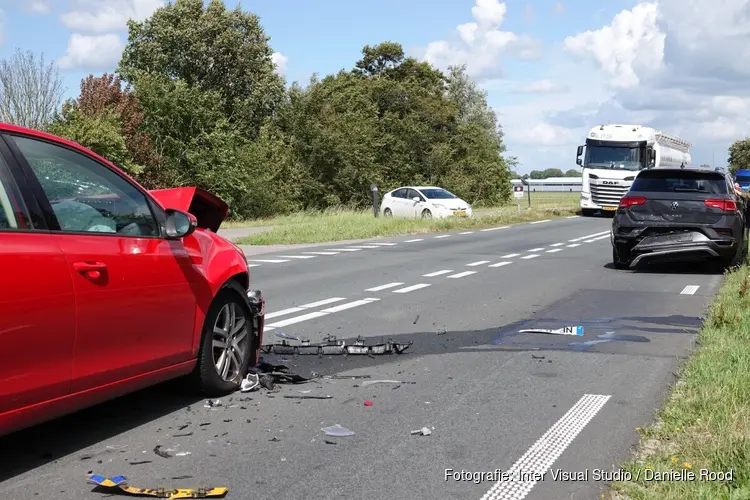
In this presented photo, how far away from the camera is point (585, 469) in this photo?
4508 mm

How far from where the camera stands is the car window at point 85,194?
15.0 feet

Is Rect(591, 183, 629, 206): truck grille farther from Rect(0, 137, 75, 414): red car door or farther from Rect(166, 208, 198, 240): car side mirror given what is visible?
Rect(0, 137, 75, 414): red car door

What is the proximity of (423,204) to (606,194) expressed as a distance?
8577 millimetres

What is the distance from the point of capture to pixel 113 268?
4.77 metres

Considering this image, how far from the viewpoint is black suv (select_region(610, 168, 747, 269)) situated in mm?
14188

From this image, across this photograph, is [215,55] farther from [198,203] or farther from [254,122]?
[198,203]

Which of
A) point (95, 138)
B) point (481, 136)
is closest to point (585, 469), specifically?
point (95, 138)

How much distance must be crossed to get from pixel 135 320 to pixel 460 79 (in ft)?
295

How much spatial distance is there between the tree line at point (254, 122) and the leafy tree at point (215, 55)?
78mm

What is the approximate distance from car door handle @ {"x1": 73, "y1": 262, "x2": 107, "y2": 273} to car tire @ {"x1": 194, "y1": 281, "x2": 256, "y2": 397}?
127cm

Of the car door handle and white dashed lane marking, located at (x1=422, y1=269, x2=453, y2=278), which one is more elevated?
the car door handle

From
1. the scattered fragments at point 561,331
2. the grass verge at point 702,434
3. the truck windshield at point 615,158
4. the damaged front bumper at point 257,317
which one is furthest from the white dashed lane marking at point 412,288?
the truck windshield at point 615,158

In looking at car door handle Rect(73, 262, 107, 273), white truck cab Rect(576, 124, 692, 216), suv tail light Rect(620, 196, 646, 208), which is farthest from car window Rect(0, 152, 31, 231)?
white truck cab Rect(576, 124, 692, 216)

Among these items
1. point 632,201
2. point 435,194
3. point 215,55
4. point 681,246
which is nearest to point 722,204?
point 681,246
